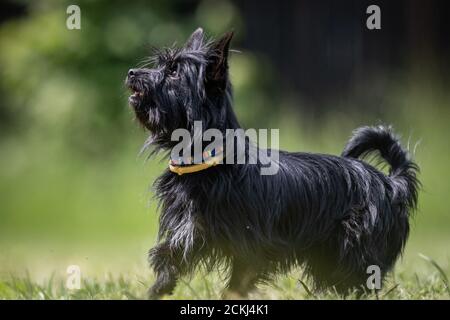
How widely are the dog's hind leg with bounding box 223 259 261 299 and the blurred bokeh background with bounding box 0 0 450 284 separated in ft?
13.4

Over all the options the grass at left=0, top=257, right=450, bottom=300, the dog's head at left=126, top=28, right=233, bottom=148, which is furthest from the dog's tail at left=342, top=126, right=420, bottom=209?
the dog's head at left=126, top=28, right=233, bottom=148

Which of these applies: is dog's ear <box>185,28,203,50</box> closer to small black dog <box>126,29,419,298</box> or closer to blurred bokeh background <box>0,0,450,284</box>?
small black dog <box>126,29,419,298</box>

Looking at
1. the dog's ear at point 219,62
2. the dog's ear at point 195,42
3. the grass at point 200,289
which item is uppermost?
the dog's ear at point 195,42

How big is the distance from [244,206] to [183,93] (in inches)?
30.0

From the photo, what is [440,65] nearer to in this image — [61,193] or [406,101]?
[406,101]

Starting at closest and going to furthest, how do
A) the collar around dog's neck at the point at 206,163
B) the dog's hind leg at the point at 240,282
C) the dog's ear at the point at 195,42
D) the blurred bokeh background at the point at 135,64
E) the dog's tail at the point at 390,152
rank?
the collar around dog's neck at the point at 206,163 < the dog's hind leg at the point at 240,282 < the dog's ear at the point at 195,42 < the dog's tail at the point at 390,152 < the blurred bokeh background at the point at 135,64

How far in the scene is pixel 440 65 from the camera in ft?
36.8

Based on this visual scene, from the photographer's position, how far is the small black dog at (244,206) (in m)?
4.70

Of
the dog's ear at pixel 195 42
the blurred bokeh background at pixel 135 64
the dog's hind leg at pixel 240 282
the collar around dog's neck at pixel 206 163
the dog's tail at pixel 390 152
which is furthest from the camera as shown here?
the blurred bokeh background at pixel 135 64

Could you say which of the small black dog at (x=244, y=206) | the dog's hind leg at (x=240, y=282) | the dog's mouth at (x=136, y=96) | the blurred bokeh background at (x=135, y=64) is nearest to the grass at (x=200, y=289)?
the dog's hind leg at (x=240, y=282)

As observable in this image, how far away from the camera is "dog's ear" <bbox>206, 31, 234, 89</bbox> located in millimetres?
4727

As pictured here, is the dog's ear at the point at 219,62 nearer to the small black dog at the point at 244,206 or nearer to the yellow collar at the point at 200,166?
the small black dog at the point at 244,206

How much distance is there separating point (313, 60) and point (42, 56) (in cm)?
389

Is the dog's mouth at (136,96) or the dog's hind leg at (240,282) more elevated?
the dog's mouth at (136,96)
